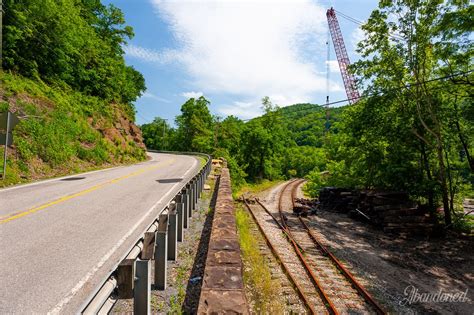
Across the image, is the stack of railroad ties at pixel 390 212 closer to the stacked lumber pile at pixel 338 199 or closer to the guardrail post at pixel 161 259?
the stacked lumber pile at pixel 338 199

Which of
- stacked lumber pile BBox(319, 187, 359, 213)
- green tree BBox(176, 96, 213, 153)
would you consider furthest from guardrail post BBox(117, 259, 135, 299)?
green tree BBox(176, 96, 213, 153)

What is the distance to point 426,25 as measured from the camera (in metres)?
13.7

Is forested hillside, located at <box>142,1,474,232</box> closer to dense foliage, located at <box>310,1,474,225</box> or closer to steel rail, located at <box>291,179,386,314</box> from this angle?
dense foliage, located at <box>310,1,474,225</box>

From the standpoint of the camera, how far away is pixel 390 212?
44.4 feet

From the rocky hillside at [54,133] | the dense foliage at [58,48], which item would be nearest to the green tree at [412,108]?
the rocky hillside at [54,133]

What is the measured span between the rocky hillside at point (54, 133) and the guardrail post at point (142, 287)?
458 inches

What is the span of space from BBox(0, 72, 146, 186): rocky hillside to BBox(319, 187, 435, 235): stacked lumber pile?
1679cm

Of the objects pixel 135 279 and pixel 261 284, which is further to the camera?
pixel 261 284

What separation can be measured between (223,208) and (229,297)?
182 inches

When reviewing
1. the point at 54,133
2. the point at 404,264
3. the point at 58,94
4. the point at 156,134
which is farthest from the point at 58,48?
the point at 156,134

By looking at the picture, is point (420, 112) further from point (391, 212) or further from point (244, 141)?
point (244, 141)

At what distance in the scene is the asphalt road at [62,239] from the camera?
3.83 m

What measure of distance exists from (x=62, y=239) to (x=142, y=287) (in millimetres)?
3841

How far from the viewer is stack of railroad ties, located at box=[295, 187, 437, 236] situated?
1294 cm
